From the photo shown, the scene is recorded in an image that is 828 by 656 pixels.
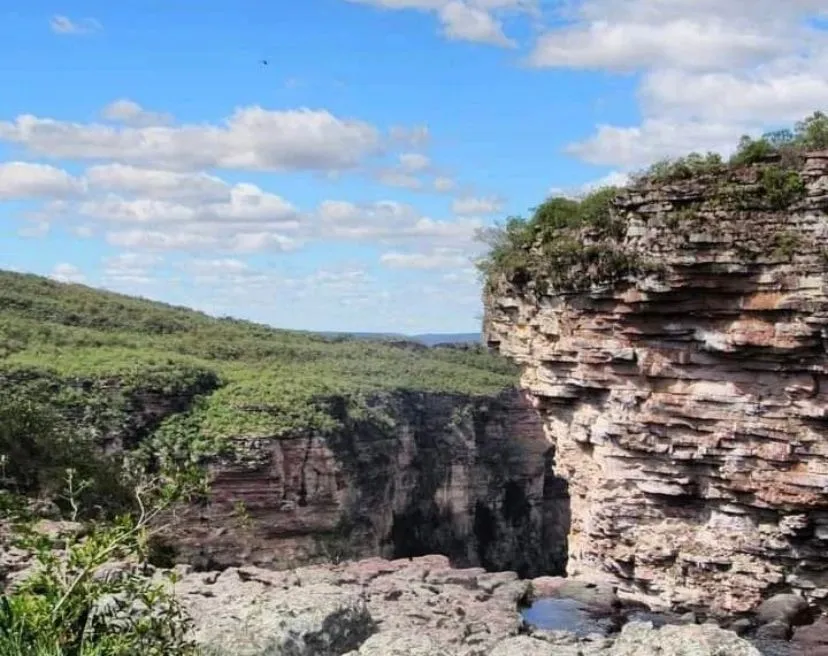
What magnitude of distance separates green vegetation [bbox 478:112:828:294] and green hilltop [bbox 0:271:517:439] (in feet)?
71.8

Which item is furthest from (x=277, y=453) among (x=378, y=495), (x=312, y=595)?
(x=312, y=595)

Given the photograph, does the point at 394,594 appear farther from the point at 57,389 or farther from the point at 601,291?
the point at 57,389

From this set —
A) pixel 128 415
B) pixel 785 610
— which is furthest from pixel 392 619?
pixel 128 415

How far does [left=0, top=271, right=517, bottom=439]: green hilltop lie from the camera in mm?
43844

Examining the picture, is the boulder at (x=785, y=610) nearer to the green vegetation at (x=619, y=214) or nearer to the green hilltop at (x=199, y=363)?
the green vegetation at (x=619, y=214)

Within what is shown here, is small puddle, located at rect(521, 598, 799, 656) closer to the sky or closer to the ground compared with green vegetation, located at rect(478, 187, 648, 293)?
closer to the ground

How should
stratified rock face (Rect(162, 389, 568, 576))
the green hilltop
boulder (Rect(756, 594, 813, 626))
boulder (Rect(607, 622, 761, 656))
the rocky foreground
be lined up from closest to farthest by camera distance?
boulder (Rect(607, 622, 761, 656))
the rocky foreground
boulder (Rect(756, 594, 813, 626))
stratified rock face (Rect(162, 389, 568, 576))
the green hilltop

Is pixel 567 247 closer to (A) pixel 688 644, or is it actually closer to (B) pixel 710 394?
(B) pixel 710 394

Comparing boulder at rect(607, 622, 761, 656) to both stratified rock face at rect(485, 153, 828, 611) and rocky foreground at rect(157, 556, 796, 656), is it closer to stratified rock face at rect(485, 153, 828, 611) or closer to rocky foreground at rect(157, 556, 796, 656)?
rocky foreground at rect(157, 556, 796, 656)

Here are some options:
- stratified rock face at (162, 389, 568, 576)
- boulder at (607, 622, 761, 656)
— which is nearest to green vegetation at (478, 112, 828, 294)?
boulder at (607, 622, 761, 656)

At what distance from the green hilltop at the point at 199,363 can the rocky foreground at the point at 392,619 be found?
2222 centimetres

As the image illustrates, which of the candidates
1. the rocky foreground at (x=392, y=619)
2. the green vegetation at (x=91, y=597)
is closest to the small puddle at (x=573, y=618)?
the rocky foreground at (x=392, y=619)

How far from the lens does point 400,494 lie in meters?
53.1

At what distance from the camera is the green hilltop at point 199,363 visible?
43844 millimetres
